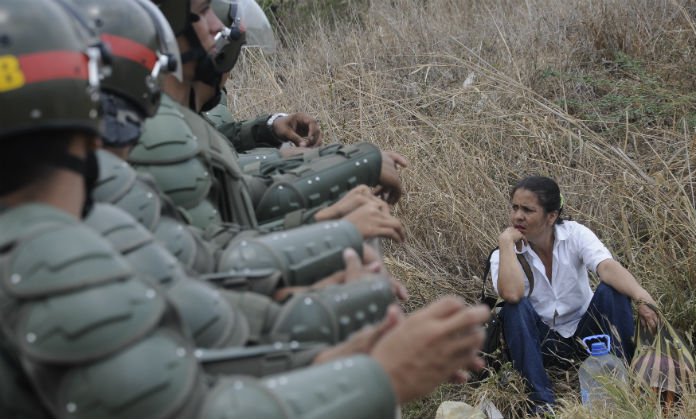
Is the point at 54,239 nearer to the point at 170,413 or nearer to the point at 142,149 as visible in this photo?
the point at 170,413

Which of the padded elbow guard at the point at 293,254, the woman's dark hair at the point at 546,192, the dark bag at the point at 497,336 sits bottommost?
the dark bag at the point at 497,336

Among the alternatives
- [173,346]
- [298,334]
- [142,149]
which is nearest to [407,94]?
[142,149]

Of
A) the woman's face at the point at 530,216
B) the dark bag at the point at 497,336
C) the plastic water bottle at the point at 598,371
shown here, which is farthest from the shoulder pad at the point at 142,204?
the woman's face at the point at 530,216

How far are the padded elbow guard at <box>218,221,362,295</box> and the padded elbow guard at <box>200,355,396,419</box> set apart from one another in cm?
84

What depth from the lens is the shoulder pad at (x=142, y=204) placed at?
8.86 feet

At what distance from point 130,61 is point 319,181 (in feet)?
4.02

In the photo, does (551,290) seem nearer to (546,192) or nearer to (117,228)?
(546,192)

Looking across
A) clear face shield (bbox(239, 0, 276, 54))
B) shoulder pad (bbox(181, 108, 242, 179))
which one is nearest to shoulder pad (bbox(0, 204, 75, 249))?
shoulder pad (bbox(181, 108, 242, 179))

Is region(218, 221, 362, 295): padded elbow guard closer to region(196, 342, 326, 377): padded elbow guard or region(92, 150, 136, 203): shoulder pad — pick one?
region(92, 150, 136, 203): shoulder pad

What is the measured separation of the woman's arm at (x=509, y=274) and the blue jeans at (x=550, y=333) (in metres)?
0.06

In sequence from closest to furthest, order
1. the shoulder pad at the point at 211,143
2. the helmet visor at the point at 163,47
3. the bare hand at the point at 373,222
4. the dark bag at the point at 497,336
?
the helmet visor at the point at 163,47 < the bare hand at the point at 373,222 < the shoulder pad at the point at 211,143 < the dark bag at the point at 497,336

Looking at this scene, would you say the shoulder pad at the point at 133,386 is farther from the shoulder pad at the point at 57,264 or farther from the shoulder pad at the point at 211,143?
the shoulder pad at the point at 211,143

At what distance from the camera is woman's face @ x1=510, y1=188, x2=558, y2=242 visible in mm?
6098

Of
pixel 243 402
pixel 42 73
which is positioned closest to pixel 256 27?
pixel 42 73
